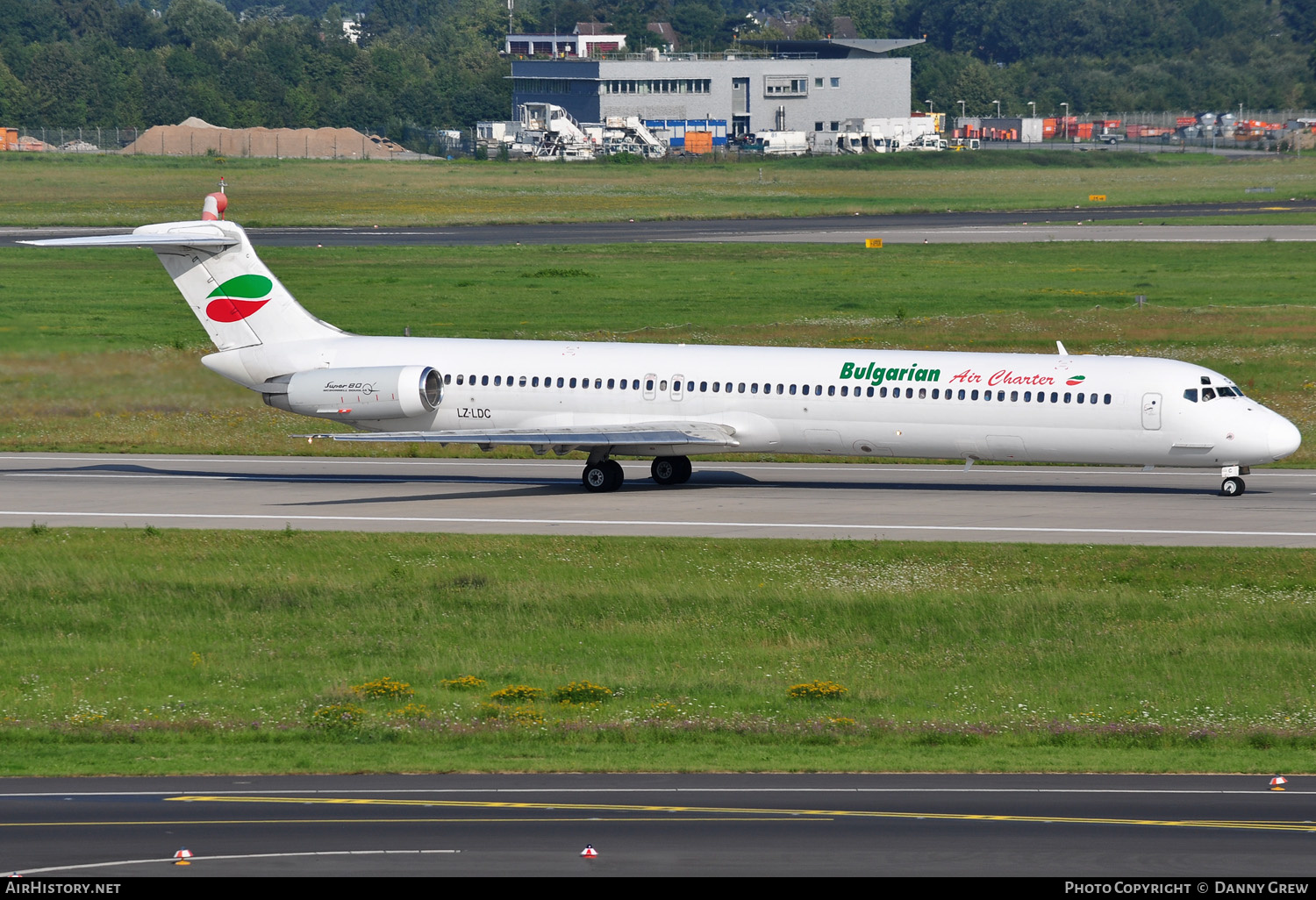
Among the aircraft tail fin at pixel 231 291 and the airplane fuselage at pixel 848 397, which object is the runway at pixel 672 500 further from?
the aircraft tail fin at pixel 231 291

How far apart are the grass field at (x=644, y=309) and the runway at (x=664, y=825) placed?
92.8ft

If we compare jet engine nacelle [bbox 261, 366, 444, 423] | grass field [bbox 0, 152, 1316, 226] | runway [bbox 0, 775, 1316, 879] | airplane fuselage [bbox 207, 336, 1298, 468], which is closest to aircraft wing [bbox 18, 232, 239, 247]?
airplane fuselage [bbox 207, 336, 1298, 468]

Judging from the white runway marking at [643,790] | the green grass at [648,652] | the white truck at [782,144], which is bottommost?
the green grass at [648,652]

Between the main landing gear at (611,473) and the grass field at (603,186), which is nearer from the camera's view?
the main landing gear at (611,473)

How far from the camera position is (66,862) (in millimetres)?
17734

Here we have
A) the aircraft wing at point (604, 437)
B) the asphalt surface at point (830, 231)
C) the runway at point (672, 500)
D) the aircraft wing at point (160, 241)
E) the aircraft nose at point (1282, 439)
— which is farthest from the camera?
the asphalt surface at point (830, 231)

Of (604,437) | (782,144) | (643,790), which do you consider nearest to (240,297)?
(604,437)

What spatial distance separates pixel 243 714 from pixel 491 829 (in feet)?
29.0

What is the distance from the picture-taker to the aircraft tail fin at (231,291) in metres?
45.1

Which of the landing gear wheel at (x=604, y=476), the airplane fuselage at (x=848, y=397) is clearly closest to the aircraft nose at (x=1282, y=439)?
the airplane fuselage at (x=848, y=397)

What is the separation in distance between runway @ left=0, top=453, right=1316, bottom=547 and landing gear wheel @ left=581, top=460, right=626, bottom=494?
0.46 metres

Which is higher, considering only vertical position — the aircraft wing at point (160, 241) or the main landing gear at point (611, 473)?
the aircraft wing at point (160, 241)

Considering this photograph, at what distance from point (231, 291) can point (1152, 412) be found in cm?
2508

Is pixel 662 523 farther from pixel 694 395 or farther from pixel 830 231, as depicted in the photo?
pixel 830 231
